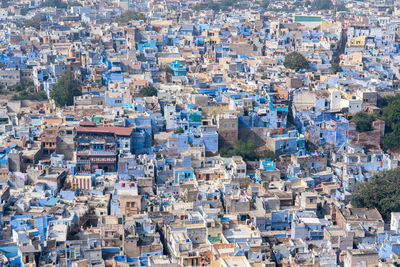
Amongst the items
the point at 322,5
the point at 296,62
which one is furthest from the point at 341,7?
the point at 296,62

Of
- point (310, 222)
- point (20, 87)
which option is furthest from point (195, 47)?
point (310, 222)

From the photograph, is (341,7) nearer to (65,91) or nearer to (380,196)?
(65,91)

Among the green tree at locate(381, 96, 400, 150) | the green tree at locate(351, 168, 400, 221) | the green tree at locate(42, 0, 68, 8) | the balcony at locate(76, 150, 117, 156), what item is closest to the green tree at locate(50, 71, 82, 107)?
the balcony at locate(76, 150, 117, 156)

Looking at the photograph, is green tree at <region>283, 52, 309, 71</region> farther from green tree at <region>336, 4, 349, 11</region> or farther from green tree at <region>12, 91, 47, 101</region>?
green tree at <region>336, 4, 349, 11</region>

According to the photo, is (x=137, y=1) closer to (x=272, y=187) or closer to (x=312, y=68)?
(x=312, y=68)

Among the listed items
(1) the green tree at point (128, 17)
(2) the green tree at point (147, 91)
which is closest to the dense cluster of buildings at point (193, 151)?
(2) the green tree at point (147, 91)

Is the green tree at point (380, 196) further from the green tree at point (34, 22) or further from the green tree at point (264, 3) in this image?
the green tree at point (264, 3)

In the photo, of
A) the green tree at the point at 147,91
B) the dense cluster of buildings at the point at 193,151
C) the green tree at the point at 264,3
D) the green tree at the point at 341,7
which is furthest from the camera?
the green tree at the point at 264,3
